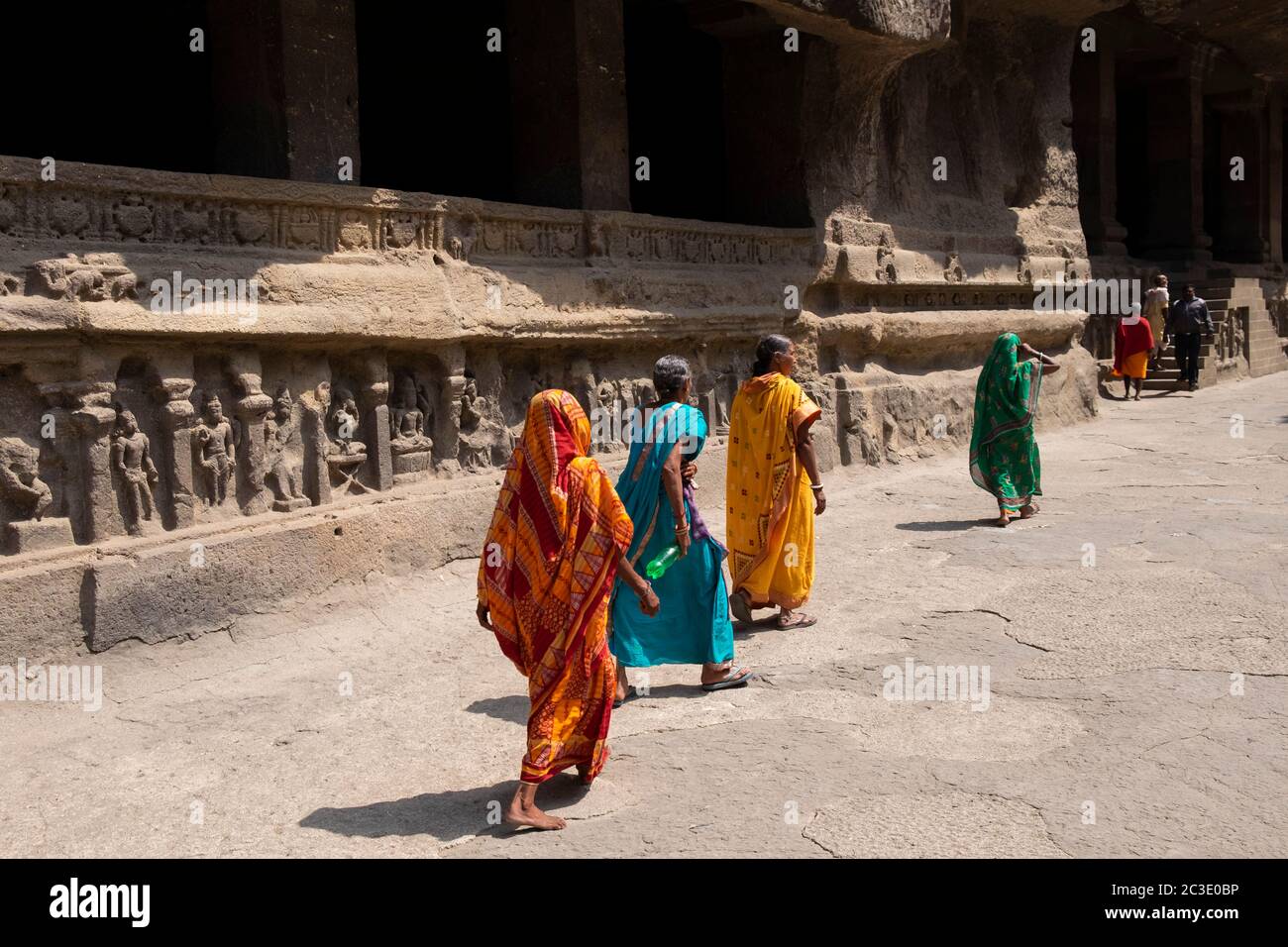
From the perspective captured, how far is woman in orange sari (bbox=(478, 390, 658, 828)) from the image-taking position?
3.49m

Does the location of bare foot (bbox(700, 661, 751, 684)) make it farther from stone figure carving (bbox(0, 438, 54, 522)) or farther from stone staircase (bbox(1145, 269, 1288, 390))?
stone staircase (bbox(1145, 269, 1288, 390))

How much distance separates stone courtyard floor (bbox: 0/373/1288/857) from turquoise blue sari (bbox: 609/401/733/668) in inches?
8.2

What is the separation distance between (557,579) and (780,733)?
116cm

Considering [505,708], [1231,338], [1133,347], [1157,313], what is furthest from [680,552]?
[1231,338]

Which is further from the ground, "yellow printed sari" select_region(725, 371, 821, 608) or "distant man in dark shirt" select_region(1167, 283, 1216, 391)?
"distant man in dark shirt" select_region(1167, 283, 1216, 391)

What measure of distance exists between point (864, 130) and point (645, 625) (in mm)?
6276

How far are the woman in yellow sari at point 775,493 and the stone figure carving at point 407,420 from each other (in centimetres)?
182

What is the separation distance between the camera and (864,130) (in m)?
9.66

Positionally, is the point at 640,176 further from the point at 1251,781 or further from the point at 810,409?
the point at 1251,781

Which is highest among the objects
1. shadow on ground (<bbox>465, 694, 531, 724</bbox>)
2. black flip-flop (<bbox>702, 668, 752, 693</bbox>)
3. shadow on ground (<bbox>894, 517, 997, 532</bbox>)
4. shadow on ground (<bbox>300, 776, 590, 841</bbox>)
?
shadow on ground (<bbox>894, 517, 997, 532</bbox>)

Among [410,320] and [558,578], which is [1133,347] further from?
[558,578]

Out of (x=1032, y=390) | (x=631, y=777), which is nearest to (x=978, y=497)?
(x=1032, y=390)

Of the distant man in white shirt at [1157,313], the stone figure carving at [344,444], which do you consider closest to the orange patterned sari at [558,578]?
the stone figure carving at [344,444]

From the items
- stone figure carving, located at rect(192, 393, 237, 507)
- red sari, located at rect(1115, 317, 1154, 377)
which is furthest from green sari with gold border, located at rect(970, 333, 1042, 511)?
red sari, located at rect(1115, 317, 1154, 377)
